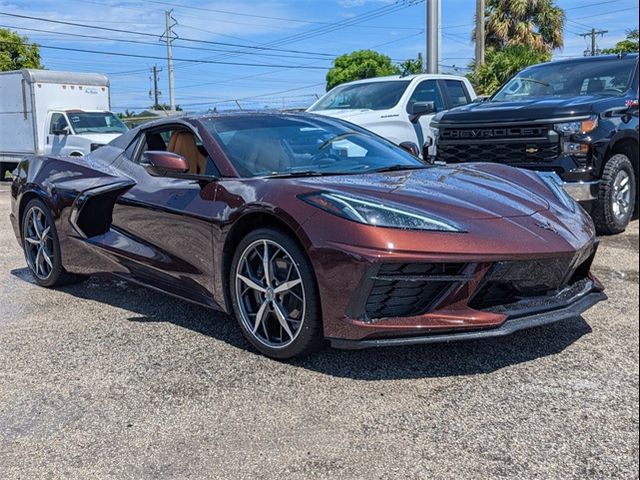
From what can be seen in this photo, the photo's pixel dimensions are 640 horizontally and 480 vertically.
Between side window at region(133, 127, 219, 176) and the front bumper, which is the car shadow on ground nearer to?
the front bumper

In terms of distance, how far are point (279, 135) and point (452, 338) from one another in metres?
1.86

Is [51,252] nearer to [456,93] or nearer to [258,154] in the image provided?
[258,154]

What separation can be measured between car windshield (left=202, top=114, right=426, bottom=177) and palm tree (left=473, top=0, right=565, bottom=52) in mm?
21452

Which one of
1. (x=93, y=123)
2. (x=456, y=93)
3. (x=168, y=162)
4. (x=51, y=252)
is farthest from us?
(x=93, y=123)

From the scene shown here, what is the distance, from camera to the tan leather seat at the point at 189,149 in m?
4.34

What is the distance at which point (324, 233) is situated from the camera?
323 centimetres

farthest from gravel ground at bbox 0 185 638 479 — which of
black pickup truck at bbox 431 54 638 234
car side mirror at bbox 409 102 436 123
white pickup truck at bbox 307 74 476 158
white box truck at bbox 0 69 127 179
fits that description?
white box truck at bbox 0 69 127 179

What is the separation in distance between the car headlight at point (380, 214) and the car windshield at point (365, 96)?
6.66m

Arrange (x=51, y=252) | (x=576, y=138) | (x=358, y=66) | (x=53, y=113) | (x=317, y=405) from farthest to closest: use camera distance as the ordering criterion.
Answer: (x=358, y=66), (x=53, y=113), (x=576, y=138), (x=51, y=252), (x=317, y=405)

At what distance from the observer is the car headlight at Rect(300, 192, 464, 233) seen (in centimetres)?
316

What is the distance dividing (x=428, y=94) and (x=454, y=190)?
6804 millimetres

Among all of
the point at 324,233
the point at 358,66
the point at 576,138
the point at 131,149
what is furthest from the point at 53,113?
the point at 358,66

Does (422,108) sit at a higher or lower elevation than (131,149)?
higher

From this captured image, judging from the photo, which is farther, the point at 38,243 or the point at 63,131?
the point at 63,131
